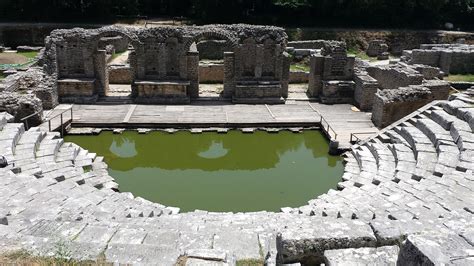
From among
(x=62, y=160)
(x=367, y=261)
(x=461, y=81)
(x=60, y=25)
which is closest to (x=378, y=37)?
(x=461, y=81)

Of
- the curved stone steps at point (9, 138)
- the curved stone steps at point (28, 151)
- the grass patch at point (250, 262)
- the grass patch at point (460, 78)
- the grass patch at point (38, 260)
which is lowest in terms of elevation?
the curved stone steps at point (28, 151)

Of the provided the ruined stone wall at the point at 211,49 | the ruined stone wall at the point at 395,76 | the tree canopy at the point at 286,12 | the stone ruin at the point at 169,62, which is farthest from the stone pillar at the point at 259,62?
the tree canopy at the point at 286,12

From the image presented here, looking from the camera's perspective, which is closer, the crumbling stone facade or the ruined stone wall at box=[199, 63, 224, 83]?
the crumbling stone facade

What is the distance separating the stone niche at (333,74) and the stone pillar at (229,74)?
367 cm

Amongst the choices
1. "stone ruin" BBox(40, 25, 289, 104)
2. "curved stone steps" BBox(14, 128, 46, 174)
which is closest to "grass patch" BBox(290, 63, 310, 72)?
"stone ruin" BBox(40, 25, 289, 104)

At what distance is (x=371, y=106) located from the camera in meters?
19.6

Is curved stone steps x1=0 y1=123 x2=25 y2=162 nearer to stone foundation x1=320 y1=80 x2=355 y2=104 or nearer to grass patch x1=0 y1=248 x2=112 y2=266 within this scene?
grass patch x1=0 y1=248 x2=112 y2=266

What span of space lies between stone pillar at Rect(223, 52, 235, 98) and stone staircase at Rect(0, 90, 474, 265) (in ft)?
24.6

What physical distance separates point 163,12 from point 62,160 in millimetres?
30296

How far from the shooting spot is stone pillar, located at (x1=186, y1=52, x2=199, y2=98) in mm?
20297

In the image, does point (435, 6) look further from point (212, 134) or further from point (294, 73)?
point (212, 134)

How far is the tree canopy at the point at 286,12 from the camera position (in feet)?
119

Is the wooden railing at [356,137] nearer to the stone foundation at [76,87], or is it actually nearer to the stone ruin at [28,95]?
the stone ruin at [28,95]

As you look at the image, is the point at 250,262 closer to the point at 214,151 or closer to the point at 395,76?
the point at 214,151
